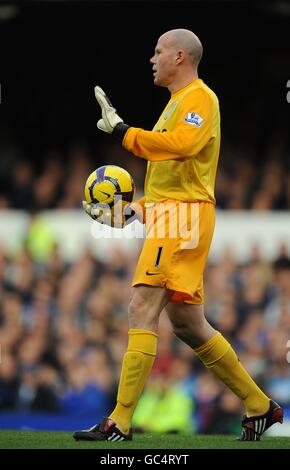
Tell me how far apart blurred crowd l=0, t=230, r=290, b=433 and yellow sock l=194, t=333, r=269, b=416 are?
15.1ft

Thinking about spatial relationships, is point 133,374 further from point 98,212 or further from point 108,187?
point 108,187

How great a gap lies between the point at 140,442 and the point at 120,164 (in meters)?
9.09

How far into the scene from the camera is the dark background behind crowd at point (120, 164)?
11.8 m

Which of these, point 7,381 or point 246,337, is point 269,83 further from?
point 7,381

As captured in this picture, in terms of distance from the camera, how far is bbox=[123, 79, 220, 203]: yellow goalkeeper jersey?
6.20 metres

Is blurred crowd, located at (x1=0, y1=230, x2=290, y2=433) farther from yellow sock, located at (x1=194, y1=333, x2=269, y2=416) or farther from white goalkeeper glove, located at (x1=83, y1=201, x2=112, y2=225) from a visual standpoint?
white goalkeeper glove, located at (x1=83, y1=201, x2=112, y2=225)

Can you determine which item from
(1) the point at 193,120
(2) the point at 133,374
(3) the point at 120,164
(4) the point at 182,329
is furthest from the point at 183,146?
(3) the point at 120,164

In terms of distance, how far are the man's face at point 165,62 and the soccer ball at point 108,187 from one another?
0.60 m

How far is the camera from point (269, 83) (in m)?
16.2

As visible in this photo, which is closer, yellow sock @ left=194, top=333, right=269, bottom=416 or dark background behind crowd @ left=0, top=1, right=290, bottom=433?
yellow sock @ left=194, top=333, right=269, bottom=416

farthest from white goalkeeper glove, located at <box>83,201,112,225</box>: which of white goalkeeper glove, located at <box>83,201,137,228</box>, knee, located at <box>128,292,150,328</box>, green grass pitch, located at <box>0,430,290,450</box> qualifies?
green grass pitch, located at <box>0,430,290,450</box>
